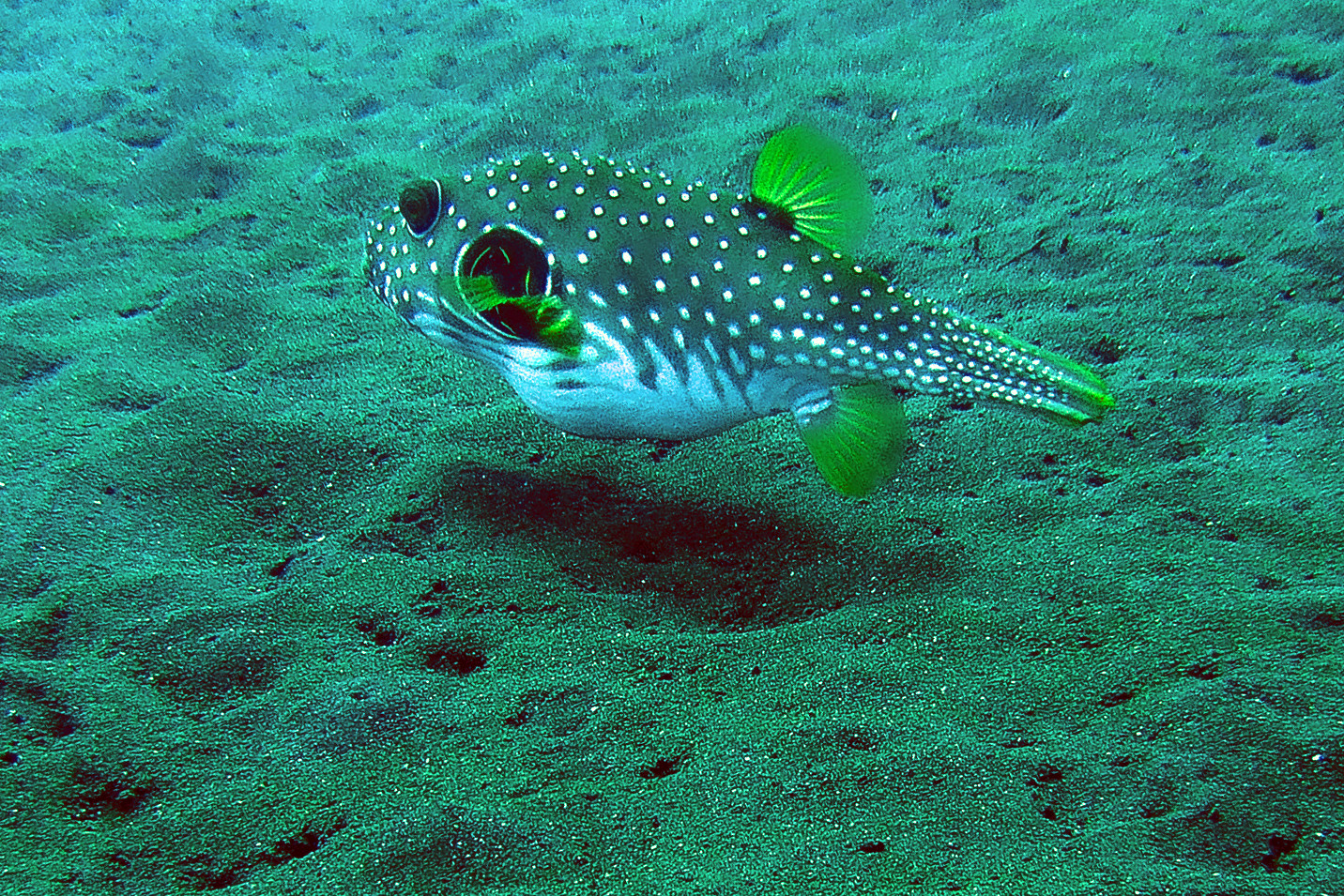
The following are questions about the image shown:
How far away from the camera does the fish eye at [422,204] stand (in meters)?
3.07

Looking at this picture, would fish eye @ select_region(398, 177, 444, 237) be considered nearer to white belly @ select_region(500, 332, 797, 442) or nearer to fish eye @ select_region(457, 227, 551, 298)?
fish eye @ select_region(457, 227, 551, 298)

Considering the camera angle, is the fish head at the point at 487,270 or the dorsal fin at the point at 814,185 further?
the dorsal fin at the point at 814,185

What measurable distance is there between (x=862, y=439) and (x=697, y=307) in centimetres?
80

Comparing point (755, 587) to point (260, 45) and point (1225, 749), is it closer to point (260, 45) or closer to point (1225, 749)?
point (1225, 749)

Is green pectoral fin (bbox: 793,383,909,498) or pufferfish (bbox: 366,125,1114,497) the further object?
green pectoral fin (bbox: 793,383,909,498)

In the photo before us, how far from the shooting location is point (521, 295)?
305 cm

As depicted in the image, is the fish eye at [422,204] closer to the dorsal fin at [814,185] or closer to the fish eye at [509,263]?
the fish eye at [509,263]

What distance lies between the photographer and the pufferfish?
303cm

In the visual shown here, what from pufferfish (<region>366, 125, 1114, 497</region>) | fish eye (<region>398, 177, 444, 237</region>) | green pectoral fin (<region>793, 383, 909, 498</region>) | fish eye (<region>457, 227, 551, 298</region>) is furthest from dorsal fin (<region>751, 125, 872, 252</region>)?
fish eye (<region>398, 177, 444, 237</region>)

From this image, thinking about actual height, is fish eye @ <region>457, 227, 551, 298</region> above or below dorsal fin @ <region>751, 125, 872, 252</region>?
below

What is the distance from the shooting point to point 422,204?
3.08 m

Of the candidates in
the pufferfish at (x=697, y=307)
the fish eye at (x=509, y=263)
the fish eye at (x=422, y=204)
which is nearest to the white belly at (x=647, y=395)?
the pufferfish at (x=697, y=307)

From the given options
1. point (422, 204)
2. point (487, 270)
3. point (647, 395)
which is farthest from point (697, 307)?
point (422, 204)

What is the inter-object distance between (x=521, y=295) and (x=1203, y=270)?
369cm
